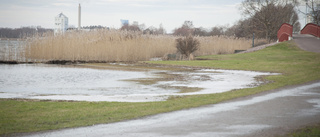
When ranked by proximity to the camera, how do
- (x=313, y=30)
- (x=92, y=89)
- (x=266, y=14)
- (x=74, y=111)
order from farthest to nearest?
(x=266, y=14) → (x=313, y=30) → (x=92, y=89) → (x=74, y=111)

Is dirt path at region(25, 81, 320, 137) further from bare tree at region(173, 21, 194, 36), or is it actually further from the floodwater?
Answer: bare tree at region(173, 21, 194, 36)

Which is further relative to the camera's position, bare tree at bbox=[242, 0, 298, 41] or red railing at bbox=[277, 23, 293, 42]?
bare tree at bbox=[242, 0, 298, 41]

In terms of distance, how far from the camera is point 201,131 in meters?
7.20

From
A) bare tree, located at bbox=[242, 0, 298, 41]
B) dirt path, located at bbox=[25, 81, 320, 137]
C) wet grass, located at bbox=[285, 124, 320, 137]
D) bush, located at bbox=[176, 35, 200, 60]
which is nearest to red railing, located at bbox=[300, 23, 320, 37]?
bare tree, located at bbox=[242, 0, 298, 41]

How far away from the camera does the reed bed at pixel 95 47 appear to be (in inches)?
1190

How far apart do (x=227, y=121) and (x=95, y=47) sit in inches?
935

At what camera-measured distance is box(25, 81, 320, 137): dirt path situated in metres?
7.13

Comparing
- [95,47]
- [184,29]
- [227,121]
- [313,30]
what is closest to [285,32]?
[313,30]

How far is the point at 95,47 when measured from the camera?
3058 centimetres

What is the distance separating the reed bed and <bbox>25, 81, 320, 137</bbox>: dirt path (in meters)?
21.2

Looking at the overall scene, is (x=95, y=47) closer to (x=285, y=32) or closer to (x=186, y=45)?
(x=186, y=45)

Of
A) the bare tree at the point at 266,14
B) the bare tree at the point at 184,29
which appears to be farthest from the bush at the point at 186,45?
the bare tree at the point at 184,29

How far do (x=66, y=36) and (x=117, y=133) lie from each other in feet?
84.9

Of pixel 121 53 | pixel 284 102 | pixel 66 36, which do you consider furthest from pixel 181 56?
pixel 284 102
